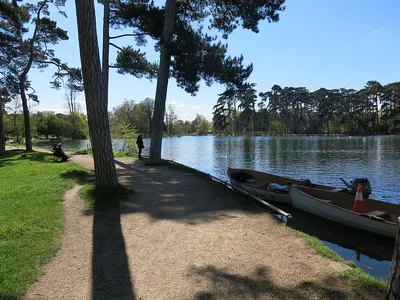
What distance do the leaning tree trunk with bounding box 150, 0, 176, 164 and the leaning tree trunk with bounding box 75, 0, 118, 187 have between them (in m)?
6.66

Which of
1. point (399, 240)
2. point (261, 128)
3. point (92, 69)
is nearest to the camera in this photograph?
point (399, 240)

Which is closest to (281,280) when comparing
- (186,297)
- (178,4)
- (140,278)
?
(186,297)

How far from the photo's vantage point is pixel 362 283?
3.97 meters

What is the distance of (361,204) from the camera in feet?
28.8

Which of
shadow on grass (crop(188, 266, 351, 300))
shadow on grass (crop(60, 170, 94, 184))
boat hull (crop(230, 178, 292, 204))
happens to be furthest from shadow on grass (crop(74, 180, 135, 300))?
boat hull (crop(230, 178, 292, 204))

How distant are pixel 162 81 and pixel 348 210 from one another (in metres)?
10.5

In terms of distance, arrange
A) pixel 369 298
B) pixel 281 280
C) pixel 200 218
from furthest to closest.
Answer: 1. pixel 200 218
2. pixel 281 280
3. pixel 369 298

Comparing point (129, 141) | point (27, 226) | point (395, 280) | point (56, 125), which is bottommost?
point (27, 226)

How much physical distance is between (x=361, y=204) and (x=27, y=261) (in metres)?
8.13

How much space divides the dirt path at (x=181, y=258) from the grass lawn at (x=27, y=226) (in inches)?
8.1

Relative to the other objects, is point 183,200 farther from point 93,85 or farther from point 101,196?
point 93,85

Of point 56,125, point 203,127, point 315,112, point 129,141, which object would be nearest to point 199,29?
point 129,141

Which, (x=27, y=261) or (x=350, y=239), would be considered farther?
(x=350, y=239)

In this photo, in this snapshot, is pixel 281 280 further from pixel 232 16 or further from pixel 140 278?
pixel 232 16
